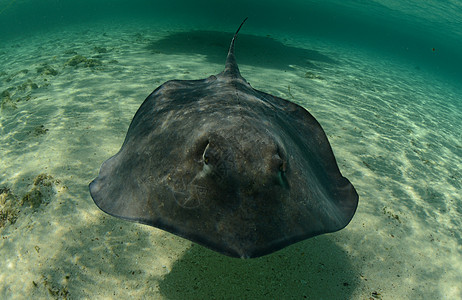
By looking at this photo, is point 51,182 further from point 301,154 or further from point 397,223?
point 397,223

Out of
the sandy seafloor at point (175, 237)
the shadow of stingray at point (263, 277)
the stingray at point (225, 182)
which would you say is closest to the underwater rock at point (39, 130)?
the sandy seafloor at point (175, 237)

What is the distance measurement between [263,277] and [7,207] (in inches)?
149

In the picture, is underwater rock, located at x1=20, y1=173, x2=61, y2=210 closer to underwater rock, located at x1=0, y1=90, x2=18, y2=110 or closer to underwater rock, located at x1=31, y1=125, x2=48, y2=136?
underwater rock, located at x1=31, y1=125, x2=48, y2=136

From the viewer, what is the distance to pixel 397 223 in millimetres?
4234

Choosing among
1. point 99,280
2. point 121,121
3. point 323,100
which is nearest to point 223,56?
point 323,100

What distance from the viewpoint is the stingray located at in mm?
1706

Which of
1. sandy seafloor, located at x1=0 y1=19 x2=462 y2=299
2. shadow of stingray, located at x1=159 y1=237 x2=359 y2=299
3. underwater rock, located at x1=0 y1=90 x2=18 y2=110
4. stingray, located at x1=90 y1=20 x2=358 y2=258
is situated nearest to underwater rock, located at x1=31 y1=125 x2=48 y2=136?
sandy seafloor, located at x1=0 y1=19 x2=462 y2=299

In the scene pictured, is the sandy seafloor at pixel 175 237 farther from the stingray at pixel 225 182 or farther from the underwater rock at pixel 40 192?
the stingray at pixel 225 182

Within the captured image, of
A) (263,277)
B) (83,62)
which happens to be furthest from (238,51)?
(263,277)

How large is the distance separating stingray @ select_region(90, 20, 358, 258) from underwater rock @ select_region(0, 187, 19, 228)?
1.90 metres

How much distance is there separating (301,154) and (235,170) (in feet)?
3.52

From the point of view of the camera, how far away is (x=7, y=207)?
3.52 meters

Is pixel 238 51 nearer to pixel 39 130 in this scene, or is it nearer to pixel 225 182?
pixel 39 130

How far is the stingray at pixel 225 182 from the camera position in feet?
5.60
